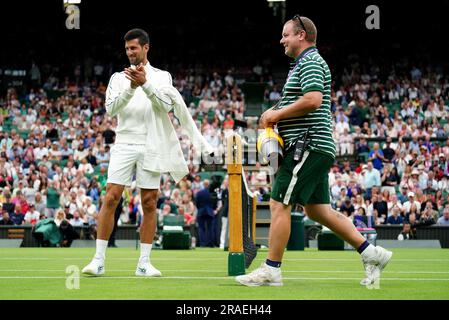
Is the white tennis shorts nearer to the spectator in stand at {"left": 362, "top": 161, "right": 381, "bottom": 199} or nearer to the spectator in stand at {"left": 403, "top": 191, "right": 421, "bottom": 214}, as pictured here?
the spectator in stand at {"left": 403, "top": 191, "right": 421, "bottom": 214}

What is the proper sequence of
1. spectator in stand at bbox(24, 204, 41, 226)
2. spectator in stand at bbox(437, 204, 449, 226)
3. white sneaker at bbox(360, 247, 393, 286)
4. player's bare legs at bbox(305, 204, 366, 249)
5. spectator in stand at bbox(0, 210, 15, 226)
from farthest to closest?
1. spectator in stand at bbox(24, 204, 41, 226)
2. spectator in stand at bbox(0, 210, 15, 226)
3. spectator in stand at bbox(437, 204, 449, 226)
4. player's bare legs at bbox(305, 204, 366, 249)
5. white sneaker at bbox(360, 247, 393, 286)

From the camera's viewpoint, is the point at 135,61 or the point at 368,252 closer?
the point at 368,252

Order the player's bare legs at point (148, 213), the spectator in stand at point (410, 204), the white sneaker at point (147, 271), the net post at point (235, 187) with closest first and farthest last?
1. the net post at point (235, 187)
2. the white sneaker at point (147, 271)
3. the player's bare legs at point (148, 213)
4. the spectator in stand at point (410, 204)

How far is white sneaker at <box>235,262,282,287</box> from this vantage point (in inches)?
299

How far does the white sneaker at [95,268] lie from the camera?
902 cm

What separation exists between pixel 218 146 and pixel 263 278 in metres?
23.3

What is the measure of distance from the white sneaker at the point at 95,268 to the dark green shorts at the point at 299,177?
2.32m

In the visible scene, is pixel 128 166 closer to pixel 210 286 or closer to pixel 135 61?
pixel 135 61

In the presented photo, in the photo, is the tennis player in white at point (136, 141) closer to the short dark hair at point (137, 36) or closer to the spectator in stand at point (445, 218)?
the short dark hair at point (137, 36)

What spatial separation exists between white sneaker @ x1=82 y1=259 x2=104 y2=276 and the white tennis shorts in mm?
843

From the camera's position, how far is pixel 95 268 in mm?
9086

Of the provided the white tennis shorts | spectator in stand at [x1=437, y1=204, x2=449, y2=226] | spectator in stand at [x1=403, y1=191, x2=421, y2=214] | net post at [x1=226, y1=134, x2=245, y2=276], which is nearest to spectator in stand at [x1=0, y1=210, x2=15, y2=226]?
spectator in stand at [x1=403, y1=191, x2=421, y2=214]

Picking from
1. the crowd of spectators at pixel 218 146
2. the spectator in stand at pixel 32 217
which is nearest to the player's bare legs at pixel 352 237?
the crowd of spectators at pixel 218 146

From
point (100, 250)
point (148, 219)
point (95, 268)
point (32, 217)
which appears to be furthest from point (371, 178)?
point (95, 268)
